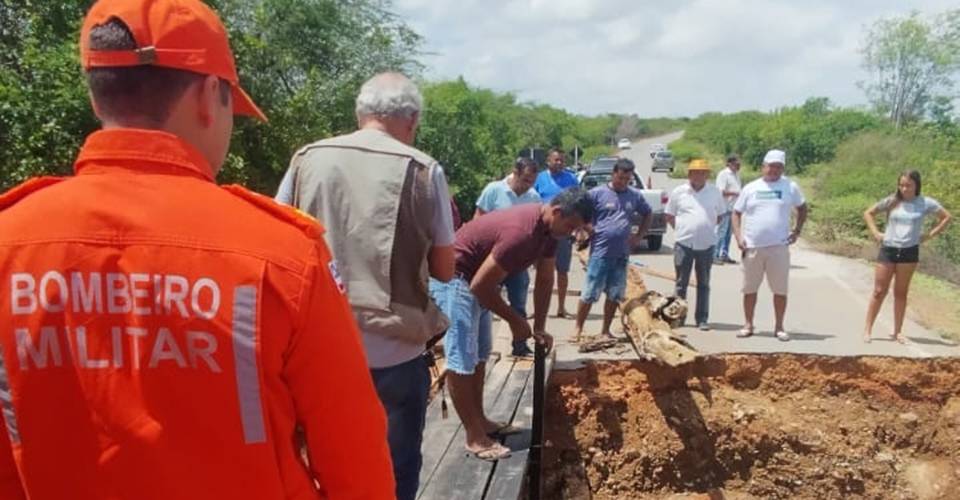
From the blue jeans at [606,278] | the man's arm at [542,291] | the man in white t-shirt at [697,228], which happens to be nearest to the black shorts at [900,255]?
the man in white t-shirt at [697,228]

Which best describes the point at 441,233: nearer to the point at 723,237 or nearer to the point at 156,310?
the point at 156,310

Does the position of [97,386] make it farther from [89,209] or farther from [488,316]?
[488,316]

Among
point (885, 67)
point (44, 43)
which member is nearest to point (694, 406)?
point (44, 43)

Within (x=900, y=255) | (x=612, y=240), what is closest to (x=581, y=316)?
(x=612, y=240)

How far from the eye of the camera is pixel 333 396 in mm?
1267

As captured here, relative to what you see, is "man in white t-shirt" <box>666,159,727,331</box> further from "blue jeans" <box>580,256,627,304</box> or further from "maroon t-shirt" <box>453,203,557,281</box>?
"maroon t-shirt" <box>453,203,557,281</box>

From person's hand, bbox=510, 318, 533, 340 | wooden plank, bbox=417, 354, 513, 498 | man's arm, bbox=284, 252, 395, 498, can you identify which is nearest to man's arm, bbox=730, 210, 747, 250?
wooden plank, bbox=417, 354, 513, 498

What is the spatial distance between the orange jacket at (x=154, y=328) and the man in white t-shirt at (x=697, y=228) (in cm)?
791

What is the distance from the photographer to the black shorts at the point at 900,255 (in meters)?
8.17

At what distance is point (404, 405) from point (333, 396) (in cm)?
169

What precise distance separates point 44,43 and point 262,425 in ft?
26.3

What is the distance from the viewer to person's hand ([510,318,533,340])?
4270 millimetres

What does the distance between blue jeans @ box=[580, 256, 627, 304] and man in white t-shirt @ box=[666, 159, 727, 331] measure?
38.5 inches

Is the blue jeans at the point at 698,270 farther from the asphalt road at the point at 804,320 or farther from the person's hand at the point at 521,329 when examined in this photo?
the person's hand at the point at 521,329
